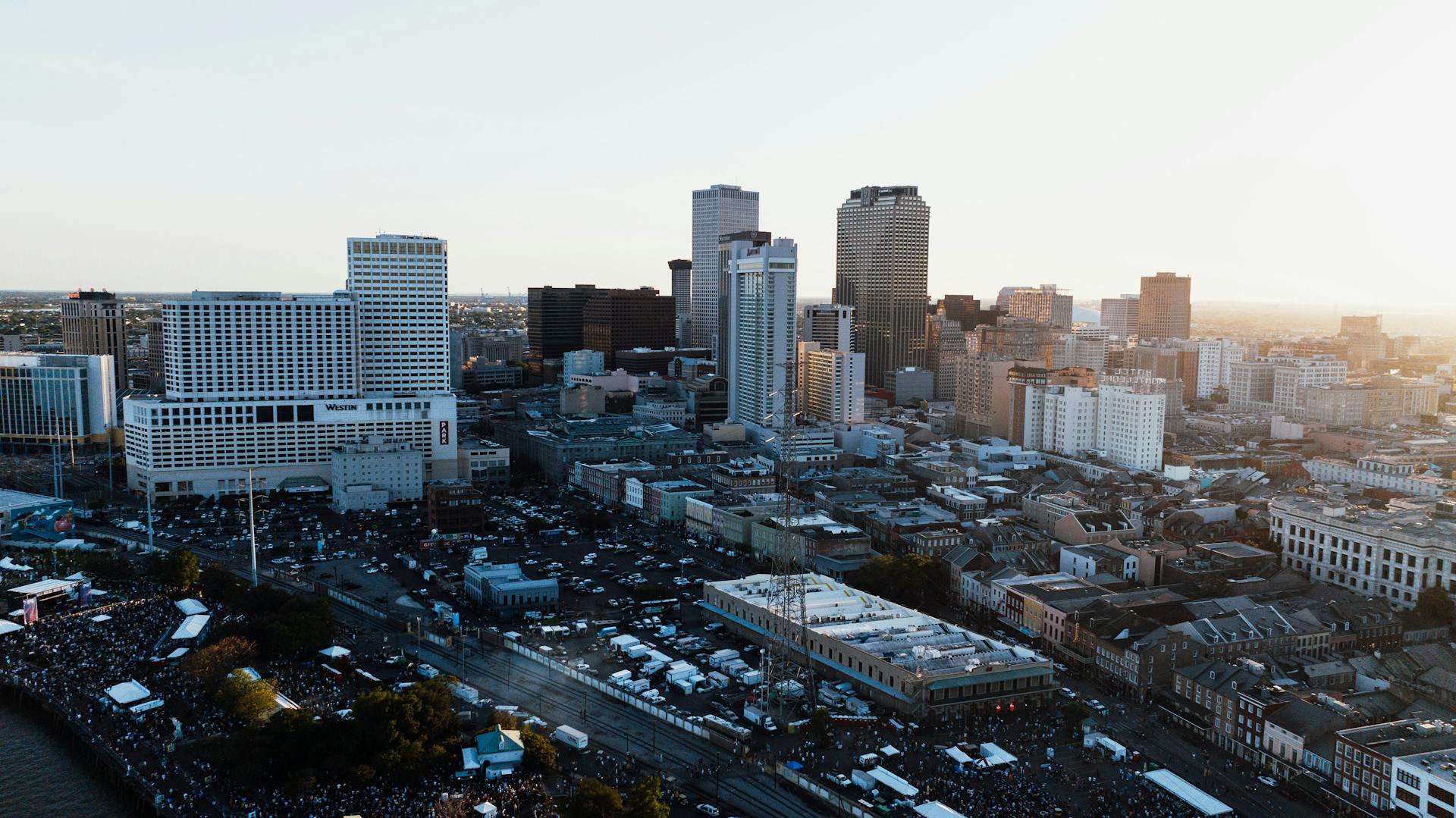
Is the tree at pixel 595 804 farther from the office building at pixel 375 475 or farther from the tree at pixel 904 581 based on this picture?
the office building at pixel 375 475

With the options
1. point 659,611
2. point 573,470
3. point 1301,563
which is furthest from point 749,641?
point 573,470

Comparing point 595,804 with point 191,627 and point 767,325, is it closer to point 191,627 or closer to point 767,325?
point 191,627

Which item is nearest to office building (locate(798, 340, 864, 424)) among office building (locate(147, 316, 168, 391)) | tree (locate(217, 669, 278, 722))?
office building (locate(147, 316, 168, 391))

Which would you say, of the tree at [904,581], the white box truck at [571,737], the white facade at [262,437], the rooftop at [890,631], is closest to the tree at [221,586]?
the white box truck at [571,737]

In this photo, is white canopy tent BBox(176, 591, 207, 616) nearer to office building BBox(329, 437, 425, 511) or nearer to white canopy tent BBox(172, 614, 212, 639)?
white canopy tent BBox(172, 614, 212, 639)

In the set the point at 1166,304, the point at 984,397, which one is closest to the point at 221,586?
the point at 984,397
